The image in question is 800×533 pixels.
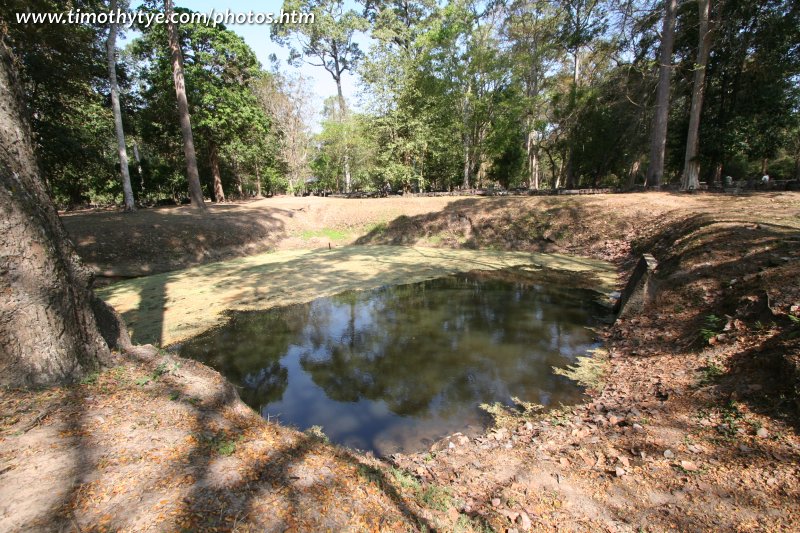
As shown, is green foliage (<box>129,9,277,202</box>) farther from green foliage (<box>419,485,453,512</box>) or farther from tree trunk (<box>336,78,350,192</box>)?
green foliage (<box>419,485,453,512</box>)

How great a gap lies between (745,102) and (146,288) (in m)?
23.1

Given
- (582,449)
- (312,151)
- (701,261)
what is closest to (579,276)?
(701,261)

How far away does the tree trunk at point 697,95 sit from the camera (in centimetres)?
1267

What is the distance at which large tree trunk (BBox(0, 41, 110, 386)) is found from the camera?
7.64 ft

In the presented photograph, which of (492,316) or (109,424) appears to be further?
(492,316)

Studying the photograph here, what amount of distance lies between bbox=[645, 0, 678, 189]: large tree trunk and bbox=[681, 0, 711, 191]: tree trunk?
85 centimetres

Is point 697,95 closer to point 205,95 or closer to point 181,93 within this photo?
point 181,93

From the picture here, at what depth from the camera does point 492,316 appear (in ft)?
22.9

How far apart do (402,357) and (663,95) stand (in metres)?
16.2

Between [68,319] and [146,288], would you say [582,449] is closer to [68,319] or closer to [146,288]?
[68,319]

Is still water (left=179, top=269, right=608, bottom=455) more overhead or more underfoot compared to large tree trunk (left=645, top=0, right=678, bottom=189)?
more underfoot

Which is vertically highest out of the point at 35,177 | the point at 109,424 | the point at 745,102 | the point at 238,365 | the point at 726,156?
the point at 745,102

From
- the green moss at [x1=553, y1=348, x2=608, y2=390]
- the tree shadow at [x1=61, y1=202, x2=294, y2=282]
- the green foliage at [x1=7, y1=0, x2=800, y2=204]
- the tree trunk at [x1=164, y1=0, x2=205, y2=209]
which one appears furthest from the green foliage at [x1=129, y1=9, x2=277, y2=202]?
the green moss at [x1=553, y1=348, x2=608, y2=390]

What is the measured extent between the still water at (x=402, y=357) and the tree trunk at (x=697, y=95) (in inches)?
410
